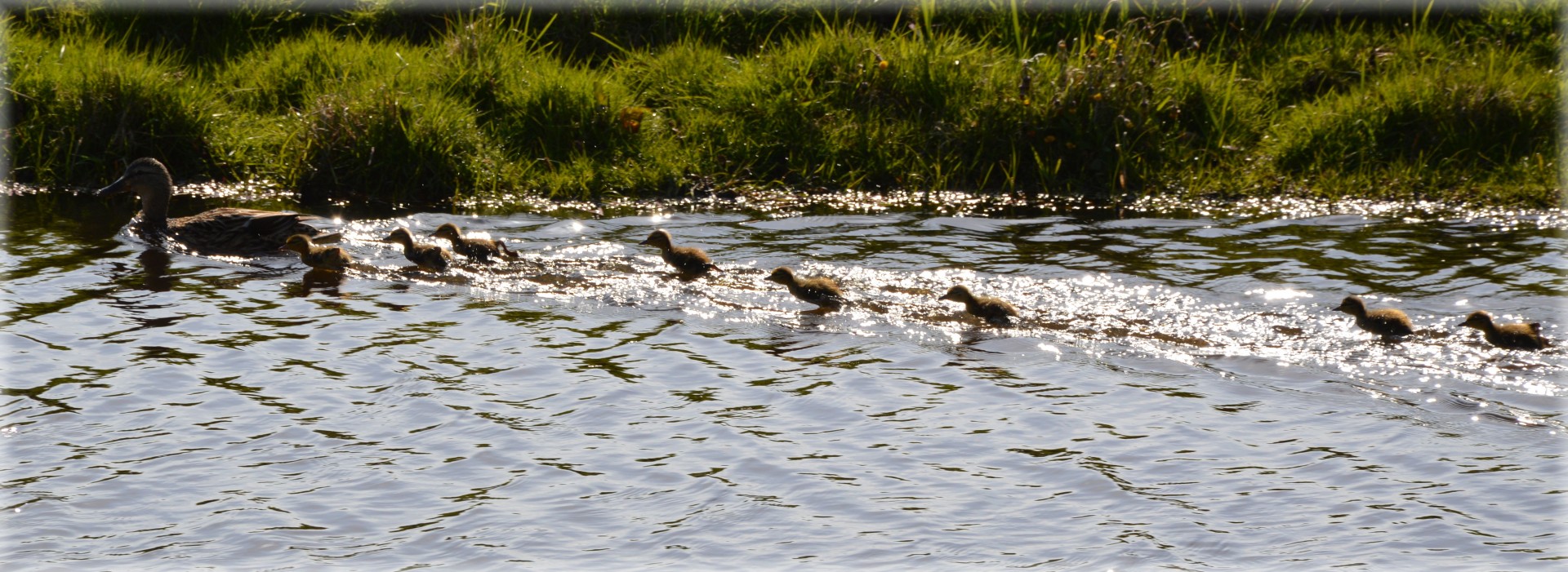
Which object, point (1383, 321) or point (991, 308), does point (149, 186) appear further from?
point (1383, 321)

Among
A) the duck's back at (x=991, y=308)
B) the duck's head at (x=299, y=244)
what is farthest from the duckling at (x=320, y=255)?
the duck's back at (x=991, y=308)

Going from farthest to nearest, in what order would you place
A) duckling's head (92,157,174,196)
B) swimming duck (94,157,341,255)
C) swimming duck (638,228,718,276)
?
1. duckling's head (92,157,174,196)
2. swimming duck (94,157,341,255)
3. swimming duck (638,228,718,276)

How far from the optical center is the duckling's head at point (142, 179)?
1129cm

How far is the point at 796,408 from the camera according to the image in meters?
7.04

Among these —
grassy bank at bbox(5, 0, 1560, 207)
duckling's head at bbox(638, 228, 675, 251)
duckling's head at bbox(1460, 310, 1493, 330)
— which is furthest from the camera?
grassy bank at bbox(5, 0, 1560, 207)

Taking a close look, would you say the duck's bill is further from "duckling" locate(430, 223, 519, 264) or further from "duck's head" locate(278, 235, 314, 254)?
"duckling" locate(430, 223, 519, 264)

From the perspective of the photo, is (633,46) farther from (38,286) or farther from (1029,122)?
(38,286)

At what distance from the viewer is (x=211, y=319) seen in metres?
8.70

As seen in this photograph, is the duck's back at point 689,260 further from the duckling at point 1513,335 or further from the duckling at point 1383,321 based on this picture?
the duckling at point 1513,335

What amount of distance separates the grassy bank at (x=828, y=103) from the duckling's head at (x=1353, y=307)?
4.11 meters

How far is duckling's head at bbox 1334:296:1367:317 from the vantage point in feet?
26.3

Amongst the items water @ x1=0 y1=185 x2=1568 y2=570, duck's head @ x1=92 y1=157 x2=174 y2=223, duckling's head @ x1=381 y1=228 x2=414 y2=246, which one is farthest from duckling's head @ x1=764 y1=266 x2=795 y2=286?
duck's head @ x1=92 y1=157 x2=174 y2=223

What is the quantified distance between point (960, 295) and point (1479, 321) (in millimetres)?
2760

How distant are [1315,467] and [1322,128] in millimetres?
7375
